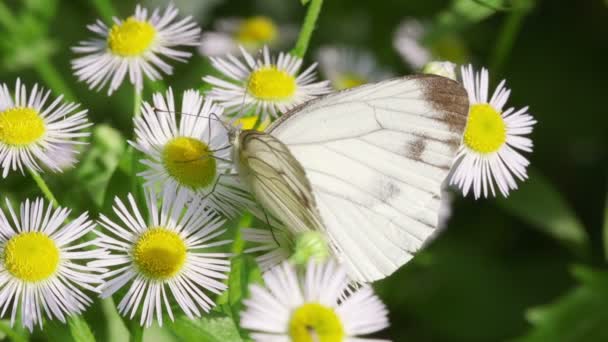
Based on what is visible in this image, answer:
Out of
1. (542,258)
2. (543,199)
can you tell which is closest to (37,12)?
(543,199)

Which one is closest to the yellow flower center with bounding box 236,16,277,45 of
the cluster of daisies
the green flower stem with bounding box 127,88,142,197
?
the cluster of daisies

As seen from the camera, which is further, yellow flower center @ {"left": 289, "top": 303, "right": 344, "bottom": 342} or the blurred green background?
the blurred green background

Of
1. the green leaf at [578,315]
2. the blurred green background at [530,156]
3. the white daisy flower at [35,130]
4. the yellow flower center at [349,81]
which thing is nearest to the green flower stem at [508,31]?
the blurred green background at [530,156]

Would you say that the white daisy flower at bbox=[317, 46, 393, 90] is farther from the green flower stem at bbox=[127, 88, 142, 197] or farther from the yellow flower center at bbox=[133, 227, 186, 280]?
the yellow flower center at bbox=[133, 227, 186, 280]

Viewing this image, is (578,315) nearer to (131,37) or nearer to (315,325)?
(315,325)

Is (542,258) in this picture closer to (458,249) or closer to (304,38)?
(458,249)
